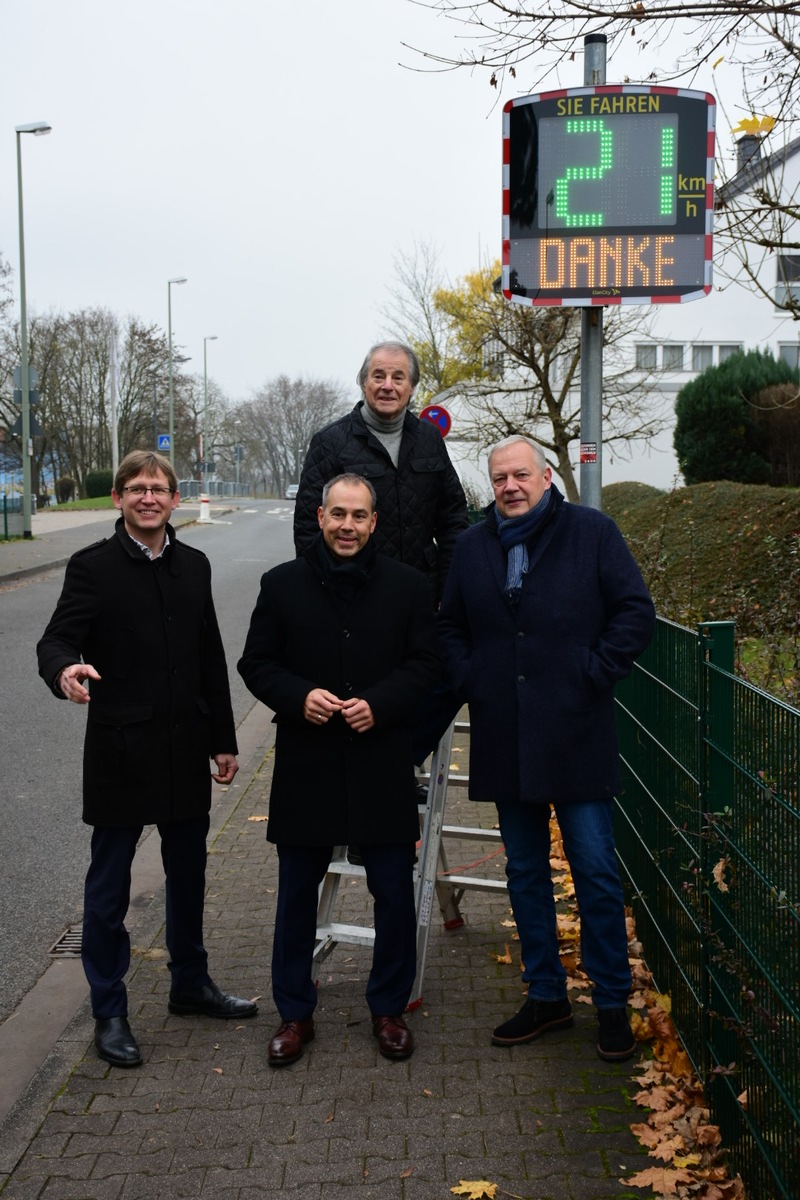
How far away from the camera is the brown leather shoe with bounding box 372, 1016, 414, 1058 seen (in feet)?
13.3

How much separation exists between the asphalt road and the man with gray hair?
2.04 metres

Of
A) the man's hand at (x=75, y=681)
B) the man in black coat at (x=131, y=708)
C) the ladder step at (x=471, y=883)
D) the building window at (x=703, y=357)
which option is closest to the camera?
the man's hand at (x=75, y=681)

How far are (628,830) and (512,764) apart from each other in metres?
1.21

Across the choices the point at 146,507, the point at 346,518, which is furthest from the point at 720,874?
the point at 146,507

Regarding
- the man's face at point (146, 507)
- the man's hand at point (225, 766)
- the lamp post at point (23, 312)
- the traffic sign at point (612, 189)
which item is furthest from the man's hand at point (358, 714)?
the lamp post at point (23, 312)

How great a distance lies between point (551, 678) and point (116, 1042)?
5.85 feet

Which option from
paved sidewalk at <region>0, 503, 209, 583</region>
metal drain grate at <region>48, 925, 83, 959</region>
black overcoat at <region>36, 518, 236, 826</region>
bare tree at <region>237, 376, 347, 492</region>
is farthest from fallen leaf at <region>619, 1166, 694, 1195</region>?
bare tree at <region>237, 376, 347, 492</region>

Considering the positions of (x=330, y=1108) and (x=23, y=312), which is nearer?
(x=330, y=1108)

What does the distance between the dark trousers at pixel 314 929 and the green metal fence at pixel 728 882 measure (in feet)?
2.82

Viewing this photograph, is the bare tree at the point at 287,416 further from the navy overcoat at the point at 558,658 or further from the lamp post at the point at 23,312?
the navy overcoat at the point at 558,658

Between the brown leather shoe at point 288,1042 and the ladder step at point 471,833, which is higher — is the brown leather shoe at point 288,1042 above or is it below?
below

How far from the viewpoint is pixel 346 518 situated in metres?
4.00

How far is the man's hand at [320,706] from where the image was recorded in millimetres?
3867

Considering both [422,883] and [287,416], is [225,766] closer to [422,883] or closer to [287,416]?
[422,883]
